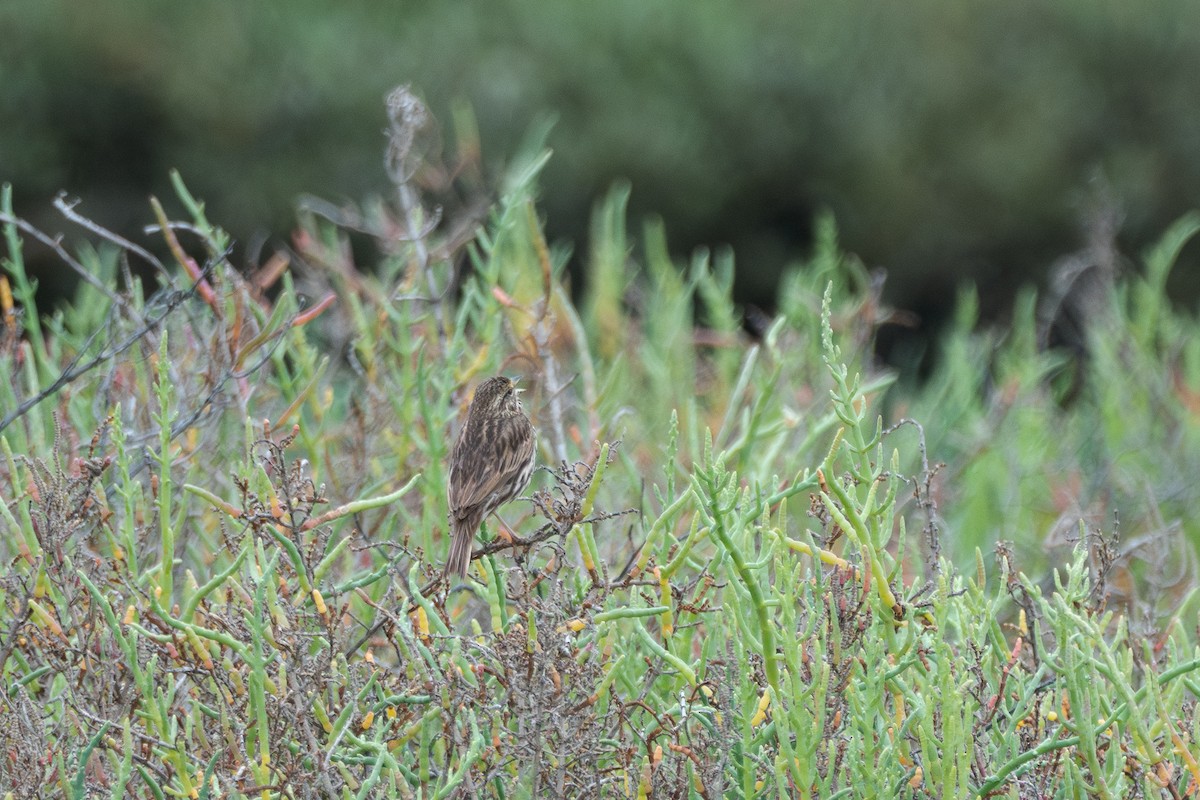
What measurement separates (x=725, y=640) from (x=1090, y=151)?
10.7 m

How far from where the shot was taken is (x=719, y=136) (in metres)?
11.9

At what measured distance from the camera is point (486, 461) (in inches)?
143

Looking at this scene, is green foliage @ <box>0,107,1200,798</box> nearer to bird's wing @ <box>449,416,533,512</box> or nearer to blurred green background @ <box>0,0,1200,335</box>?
bird's wing @ <box>449,416,533,512</box>

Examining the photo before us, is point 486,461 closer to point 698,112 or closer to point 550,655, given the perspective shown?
point 550,655

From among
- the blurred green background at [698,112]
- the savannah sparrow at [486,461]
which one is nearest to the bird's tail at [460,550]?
the savannah sparrow at [486,461]

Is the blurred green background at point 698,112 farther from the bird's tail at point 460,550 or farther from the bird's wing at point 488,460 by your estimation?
the bird's tail at point 460,550

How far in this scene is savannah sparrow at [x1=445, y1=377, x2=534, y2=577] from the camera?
343cm

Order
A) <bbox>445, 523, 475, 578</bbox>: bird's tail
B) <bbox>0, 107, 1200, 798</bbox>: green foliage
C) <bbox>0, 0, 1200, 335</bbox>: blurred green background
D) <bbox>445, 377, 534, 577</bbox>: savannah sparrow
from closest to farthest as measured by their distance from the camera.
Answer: <bbox>0, 107, 1200, 798</bbox>: green foliage < <bbox>445, 523, 475, 578</bbox>: bird's tail < <bbox>445, 377, 534, 577</bbox>: savannah sparrow < <bbox>0, 0, 1200, 335</bbox>: blurred green background

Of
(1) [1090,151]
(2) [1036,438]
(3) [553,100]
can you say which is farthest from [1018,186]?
(2) [1036,438]

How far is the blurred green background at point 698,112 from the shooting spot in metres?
11.3

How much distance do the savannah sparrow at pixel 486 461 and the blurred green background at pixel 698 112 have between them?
7.43 meters

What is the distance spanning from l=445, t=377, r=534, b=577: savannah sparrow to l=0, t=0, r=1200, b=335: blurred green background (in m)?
7.43

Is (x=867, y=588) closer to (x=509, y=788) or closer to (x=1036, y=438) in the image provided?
(x=509, y=788)

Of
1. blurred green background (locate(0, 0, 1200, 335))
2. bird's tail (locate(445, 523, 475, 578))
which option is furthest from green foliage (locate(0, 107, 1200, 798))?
blurred green background (locate(0, 0, 1200, 335))
